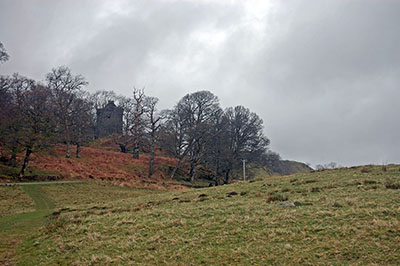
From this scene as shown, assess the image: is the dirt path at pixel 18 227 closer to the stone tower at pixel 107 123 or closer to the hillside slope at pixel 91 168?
the hillside slope at pixel 91 168

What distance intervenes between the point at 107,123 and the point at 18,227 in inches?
2574

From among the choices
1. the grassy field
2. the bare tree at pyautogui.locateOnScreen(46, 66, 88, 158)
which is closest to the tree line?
the bare tree at pyautogui.locateOnScreen(46, 66, 88, 158)

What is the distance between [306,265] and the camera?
6949mm

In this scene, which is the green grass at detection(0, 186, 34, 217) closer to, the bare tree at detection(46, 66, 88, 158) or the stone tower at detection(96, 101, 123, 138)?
the bare tree at detection(46, 66, 88, 158)

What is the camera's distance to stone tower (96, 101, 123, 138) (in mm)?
79562

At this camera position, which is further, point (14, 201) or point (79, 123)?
point (79, 123)

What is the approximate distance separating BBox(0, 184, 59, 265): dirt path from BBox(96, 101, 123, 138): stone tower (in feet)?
176

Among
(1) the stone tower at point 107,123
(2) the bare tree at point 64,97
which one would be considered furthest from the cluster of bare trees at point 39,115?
(1) the stone tower at point 107,123

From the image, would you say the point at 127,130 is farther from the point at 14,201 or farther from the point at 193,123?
the point at 14,201

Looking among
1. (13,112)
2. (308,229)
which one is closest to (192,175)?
(13,112)

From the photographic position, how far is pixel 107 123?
261 feet

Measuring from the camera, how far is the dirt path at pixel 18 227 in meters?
11.4

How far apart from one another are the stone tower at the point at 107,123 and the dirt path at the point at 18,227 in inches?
2111

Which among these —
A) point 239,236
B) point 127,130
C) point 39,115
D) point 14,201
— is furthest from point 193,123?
point 239,236
